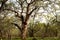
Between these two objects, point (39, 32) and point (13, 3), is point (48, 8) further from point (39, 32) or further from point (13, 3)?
point (39, 32)

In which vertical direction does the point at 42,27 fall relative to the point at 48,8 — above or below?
below

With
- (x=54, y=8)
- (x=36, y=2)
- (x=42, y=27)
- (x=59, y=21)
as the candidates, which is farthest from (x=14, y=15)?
(x=42, y=27)

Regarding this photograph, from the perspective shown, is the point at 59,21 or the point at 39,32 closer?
the point at 59,21

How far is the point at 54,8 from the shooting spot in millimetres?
32594

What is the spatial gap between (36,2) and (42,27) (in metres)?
35.1

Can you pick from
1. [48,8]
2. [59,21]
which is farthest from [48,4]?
[59,21]

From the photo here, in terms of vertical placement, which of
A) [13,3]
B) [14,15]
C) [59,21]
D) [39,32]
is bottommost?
[39,32]

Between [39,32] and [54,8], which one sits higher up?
[54,8]

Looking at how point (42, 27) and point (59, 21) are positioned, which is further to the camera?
point (42, 27)

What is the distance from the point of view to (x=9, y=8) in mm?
32438

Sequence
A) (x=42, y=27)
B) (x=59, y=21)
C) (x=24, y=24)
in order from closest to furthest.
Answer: (x=24, y=24)
(x=59, y=21)
(x=42, y=27)

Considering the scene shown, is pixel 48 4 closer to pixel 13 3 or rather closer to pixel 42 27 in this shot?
pixel 13 3

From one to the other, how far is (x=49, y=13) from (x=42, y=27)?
3373cm

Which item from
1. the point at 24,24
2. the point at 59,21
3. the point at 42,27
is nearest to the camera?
the point at 24,24
